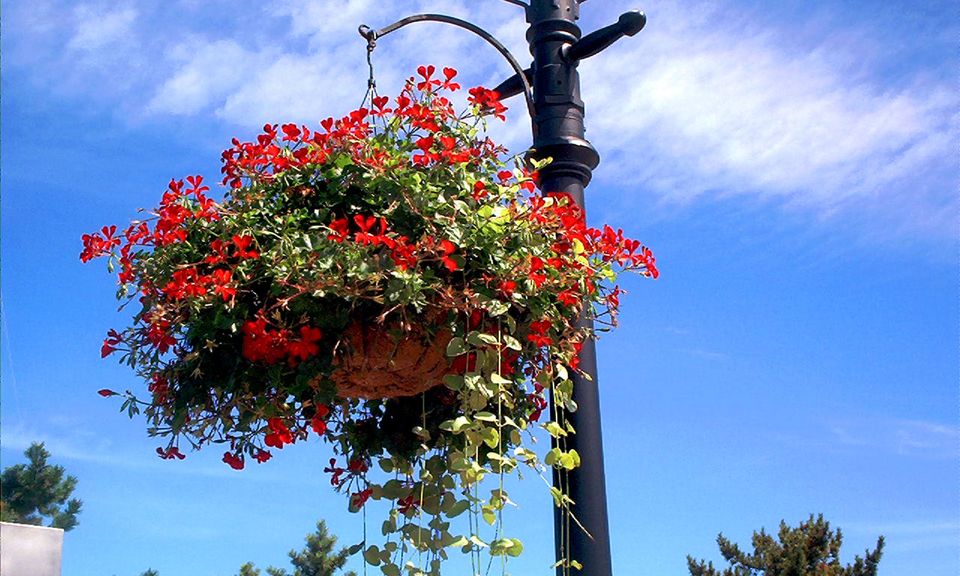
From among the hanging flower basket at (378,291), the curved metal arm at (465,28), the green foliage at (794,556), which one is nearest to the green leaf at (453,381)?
the hanging flower basket at (378,291)

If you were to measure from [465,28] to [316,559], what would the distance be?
466 inches

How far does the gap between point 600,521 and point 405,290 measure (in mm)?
816

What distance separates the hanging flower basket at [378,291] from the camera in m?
2.00

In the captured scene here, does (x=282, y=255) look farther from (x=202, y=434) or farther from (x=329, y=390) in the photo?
(x=202, y=434)

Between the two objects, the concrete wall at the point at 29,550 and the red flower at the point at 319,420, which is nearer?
the concrete wall at the point at 29,550

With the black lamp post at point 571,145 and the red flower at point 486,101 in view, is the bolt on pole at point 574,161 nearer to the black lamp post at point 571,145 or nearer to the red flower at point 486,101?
the black lamp post at point 571,145

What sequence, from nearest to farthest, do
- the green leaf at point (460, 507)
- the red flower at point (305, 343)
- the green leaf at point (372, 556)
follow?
the red flower at point (305, 343) → the green leaf at point (460, 507) → the green leaf at point (372, 556)

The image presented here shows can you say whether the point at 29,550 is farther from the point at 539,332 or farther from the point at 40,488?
the point at 40,488

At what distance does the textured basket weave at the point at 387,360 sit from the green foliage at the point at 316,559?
38.4ft

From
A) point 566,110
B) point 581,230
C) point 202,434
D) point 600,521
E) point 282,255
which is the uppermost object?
point 566,110

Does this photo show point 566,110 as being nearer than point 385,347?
No

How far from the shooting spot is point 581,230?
2.26 m

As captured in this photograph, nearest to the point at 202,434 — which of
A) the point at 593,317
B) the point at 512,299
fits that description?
the point at 512,299

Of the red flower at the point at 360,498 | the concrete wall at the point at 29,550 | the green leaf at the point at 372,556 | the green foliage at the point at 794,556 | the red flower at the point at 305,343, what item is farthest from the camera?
the green foliage at the point at 794,556
